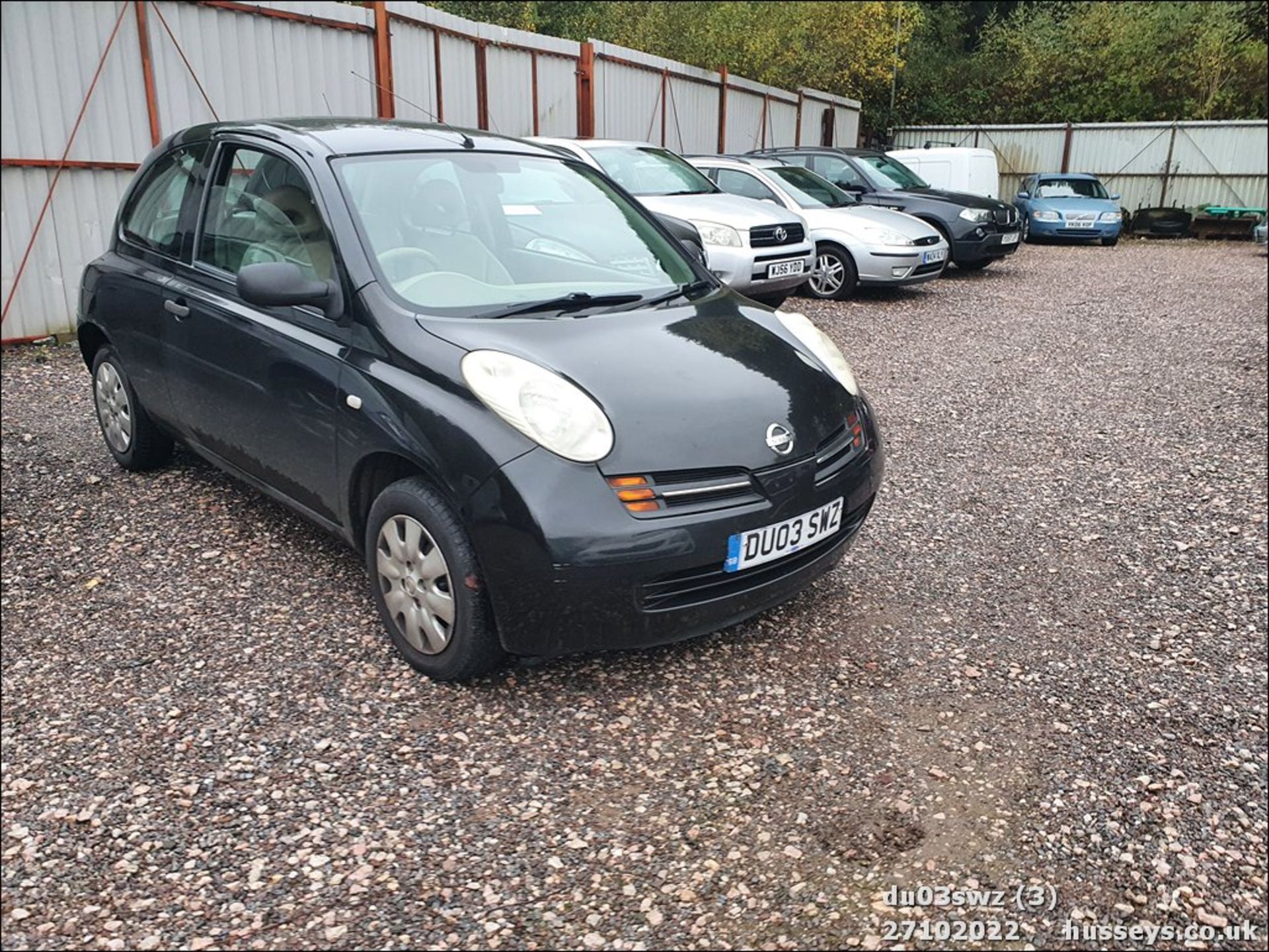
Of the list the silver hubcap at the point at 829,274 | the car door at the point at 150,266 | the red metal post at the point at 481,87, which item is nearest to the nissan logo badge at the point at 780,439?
the car door at the point at 150,266

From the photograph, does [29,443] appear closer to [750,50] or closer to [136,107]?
[136,107]

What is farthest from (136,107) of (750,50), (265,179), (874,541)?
(750,50)

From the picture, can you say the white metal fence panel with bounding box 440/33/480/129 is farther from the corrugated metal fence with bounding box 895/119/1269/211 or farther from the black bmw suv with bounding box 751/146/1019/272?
the corrugated metal fence with bounding box 895/119/1269/211

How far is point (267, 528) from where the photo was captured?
14.8ft

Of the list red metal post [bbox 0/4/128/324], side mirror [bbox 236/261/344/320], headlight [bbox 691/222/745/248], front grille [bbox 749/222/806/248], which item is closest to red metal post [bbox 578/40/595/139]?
front grille [bbox 749/222/806/248]

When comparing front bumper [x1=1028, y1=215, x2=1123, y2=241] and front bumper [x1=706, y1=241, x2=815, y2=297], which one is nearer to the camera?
front bumper [x1=706, y1=241, x2=815, y2=297]

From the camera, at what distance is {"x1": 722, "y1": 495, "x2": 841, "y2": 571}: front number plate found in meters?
3.11

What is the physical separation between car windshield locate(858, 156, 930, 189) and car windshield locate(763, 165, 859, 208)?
179cm

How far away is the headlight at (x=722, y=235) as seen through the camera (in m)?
9.50

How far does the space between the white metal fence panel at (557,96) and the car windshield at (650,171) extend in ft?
10.5

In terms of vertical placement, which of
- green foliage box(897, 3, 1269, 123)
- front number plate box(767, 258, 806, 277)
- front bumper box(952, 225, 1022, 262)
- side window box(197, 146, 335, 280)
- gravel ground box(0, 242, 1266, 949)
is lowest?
gravel ground box(0, 242, 1266, 949)

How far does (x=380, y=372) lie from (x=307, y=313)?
54 centimetres

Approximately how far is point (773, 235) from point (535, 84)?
197 inches

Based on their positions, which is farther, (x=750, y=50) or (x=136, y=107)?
(x=750, y=50)
